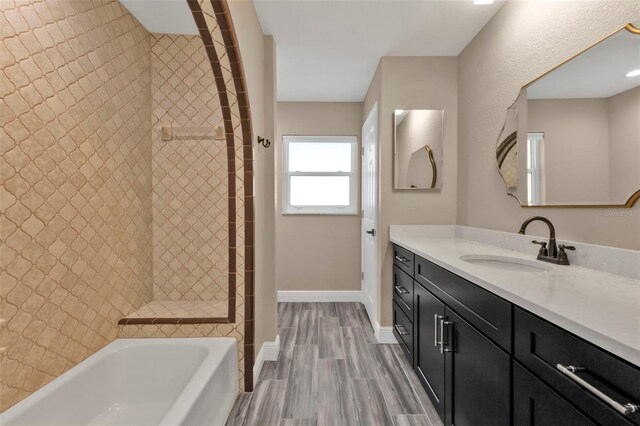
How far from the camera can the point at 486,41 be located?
2.16 m

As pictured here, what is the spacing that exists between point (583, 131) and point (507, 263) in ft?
2.47

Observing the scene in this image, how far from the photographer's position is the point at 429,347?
5.60 ft

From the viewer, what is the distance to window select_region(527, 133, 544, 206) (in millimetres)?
1639

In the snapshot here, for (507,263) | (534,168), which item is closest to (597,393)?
(507,263)

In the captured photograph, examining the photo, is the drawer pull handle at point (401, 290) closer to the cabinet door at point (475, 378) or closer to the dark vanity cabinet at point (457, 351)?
the dark vanity cabinet at point (457, 351)

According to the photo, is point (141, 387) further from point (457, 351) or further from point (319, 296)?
point (319, 296)

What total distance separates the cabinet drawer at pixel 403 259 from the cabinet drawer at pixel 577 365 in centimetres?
113

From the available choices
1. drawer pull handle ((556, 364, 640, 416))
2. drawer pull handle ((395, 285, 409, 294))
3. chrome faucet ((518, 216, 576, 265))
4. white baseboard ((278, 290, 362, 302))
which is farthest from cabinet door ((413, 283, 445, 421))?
white baseboard ((278, 290, 362, 302))

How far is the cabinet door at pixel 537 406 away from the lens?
724 mm

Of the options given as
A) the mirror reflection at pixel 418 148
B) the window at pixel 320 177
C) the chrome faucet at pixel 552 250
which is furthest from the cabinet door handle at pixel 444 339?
the window at pixel 320 177

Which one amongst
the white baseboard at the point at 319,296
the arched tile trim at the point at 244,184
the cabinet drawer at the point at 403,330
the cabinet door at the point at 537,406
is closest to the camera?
the cabinet door at the point at 537,406

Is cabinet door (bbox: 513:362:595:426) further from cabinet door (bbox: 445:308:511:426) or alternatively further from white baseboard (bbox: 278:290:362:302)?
white baseboard (bbox: 278:290:362:302)

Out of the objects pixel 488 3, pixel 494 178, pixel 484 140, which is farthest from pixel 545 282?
pixel 488 3

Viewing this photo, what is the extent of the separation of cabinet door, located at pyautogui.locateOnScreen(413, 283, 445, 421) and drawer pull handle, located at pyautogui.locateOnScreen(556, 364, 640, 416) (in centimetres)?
80
